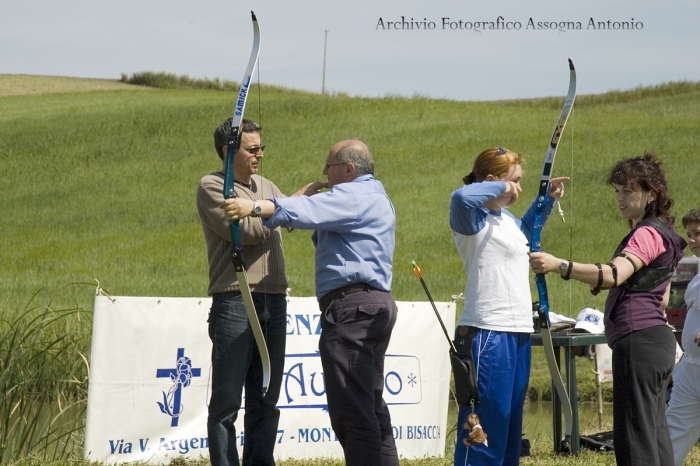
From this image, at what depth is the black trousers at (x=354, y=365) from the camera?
3922 mm

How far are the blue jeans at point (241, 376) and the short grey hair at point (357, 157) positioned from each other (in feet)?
2.38

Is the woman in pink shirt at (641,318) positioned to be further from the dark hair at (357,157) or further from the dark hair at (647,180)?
the dark hair at (357,157)

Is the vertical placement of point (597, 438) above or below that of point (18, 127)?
below

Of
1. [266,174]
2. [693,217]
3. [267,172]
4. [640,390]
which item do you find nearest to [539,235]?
[640,390]

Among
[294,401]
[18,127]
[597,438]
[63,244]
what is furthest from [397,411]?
[18,127]

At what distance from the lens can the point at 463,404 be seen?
3.88m

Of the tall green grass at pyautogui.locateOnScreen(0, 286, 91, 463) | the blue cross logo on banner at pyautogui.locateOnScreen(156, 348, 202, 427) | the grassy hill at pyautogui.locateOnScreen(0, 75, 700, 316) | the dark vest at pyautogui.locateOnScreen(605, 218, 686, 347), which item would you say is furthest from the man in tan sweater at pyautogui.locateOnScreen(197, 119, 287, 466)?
the grassy hill at pyautogui.locateOnScreen(0, 75, 700, 316)

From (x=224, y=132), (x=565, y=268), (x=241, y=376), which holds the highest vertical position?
(x=224, y=132)

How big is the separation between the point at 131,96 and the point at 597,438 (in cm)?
3512

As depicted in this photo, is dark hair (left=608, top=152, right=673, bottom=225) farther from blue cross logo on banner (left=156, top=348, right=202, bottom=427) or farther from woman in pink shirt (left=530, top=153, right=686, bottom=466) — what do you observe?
blue cross logo on banner (left=156, top=348, right=202, bottom=427)

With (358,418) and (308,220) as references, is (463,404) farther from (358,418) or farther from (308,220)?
(308,220)

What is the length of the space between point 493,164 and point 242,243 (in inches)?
45.7

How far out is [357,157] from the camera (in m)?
4.15

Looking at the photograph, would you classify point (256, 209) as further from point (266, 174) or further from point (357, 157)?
point (266, 174)
